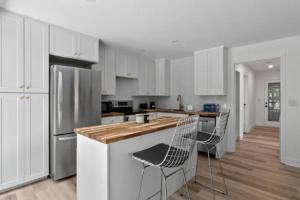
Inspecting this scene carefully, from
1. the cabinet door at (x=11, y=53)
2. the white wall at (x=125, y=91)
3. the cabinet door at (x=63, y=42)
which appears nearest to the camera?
the cabinet door at (x=11, y=53)

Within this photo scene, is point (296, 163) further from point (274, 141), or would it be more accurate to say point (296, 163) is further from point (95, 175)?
point (95, 175)

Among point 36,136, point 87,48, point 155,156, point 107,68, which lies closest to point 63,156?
point 36,136

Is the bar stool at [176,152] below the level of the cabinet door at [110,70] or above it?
below

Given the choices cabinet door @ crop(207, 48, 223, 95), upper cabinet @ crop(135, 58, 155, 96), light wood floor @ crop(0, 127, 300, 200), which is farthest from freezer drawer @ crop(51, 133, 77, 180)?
cabinet door @ crop(207, 48, 223, 95)

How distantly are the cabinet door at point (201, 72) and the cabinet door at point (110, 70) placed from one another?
207 cm

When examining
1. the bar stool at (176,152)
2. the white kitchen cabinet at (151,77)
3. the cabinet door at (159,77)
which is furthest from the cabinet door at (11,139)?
the cabinet door at (159,77)

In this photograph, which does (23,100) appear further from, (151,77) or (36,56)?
(151,77)

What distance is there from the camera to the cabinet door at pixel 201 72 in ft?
12.9

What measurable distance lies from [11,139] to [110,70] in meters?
2.25

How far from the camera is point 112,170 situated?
1.44m

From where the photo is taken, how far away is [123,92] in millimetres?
4504

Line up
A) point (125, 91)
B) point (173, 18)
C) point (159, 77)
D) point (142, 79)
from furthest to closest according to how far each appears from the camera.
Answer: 1. point (159, 77)
2. point (142, 79)
3. point (125, 91)
4. point (173, 18)

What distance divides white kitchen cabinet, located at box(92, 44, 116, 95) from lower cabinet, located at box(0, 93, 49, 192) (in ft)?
4.42

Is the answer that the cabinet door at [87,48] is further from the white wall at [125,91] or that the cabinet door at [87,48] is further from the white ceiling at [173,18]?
the white wall at [125,91]
